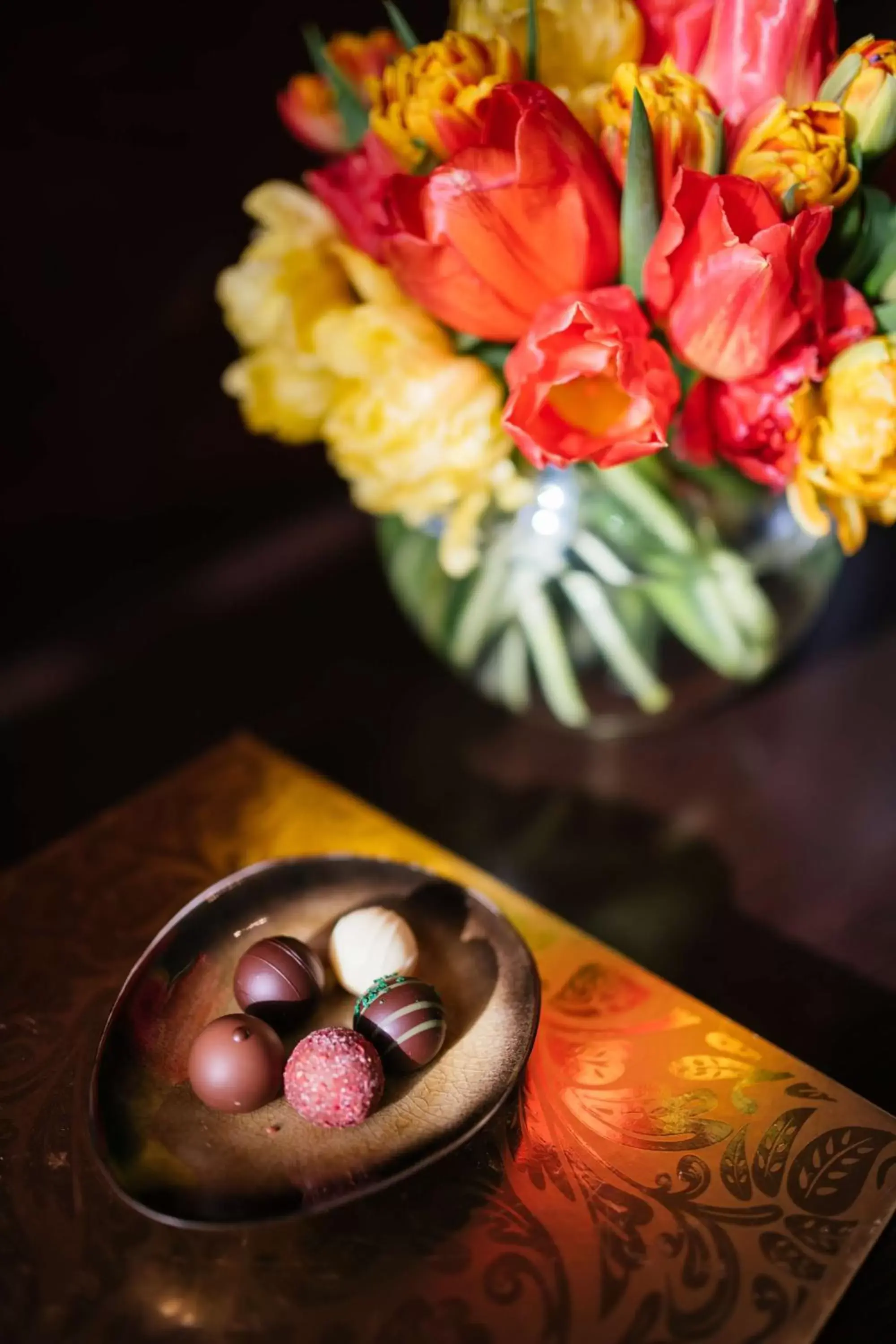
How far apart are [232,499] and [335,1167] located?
601 mm

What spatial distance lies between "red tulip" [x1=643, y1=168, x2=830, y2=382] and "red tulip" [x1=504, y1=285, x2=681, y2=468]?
18 mm

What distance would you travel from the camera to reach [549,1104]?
1.43 ft

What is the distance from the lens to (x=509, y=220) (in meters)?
0.42

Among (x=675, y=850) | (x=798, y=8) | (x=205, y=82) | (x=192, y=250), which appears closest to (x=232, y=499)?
(x=192, y=250)

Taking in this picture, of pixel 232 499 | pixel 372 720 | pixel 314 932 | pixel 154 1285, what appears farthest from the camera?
pixel 232 499

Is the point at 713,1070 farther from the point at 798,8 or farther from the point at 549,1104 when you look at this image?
the point at 798,8

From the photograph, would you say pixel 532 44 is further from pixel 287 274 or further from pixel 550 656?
pixel 550 656

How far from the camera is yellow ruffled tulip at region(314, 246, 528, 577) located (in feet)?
1.59

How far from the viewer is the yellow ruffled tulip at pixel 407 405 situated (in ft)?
1.59

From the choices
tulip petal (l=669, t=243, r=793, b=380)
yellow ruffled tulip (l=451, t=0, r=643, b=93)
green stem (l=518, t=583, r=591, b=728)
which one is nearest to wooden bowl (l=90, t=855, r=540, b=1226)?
green stem (l=518, t=583, r=591, b=728)

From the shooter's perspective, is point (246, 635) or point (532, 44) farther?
point (246, 635)

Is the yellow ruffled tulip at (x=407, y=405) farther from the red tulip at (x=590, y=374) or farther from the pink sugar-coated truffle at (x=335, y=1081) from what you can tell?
the pink sugar-coated truffle at (x=335, y=1081)

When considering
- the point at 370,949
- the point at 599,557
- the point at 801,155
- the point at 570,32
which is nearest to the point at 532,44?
the point at 570,32

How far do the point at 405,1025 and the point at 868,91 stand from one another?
0.40 metres
